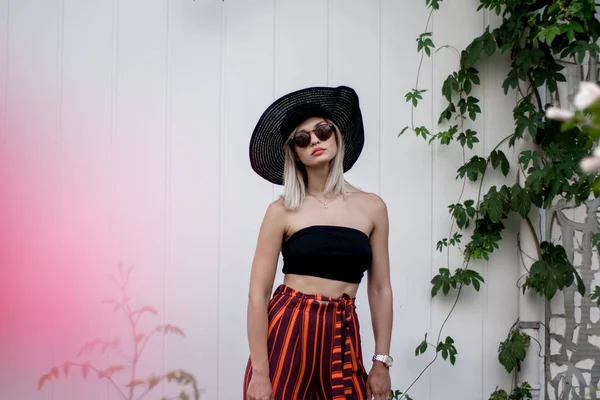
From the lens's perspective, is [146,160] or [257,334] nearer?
[257,334]

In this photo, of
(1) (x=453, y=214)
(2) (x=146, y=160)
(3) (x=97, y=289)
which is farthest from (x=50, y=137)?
(1) (x=453, y=214)

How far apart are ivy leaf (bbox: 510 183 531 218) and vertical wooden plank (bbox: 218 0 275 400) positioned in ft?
3.53

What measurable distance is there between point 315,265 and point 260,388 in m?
0.40

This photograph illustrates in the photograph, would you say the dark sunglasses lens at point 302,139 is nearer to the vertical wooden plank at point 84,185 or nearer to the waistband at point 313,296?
the waistband at point 313,296

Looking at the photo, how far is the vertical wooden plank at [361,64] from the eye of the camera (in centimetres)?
323

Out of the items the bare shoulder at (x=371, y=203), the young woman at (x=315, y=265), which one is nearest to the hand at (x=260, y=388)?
the young woman at (x=315, y=265)

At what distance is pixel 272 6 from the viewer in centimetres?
320

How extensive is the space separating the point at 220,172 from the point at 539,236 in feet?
4.90

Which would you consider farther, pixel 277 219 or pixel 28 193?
pixel 28 193

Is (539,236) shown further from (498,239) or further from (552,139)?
(552,139)

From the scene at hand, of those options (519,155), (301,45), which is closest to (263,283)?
(301,45)

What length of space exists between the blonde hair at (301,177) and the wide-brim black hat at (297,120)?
2.7 inches

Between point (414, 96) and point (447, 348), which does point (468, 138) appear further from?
point (447, 348)

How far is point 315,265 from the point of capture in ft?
7.04
